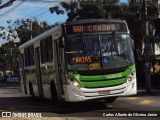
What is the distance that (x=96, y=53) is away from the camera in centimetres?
1608

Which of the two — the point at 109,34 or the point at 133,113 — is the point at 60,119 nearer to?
the point at 133,113

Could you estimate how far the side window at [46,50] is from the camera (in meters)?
18.2

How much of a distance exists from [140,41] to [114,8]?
4.73 meters

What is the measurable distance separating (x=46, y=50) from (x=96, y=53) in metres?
3.55

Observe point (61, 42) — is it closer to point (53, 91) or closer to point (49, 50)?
point (49, 50)

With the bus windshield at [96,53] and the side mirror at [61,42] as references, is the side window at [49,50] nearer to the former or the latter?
the side mirror at [61,42]

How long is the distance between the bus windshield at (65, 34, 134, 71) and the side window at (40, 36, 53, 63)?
2.07m

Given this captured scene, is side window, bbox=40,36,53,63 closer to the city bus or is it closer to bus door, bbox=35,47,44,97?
the city bus

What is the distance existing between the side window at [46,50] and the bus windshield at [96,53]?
2.07 meters

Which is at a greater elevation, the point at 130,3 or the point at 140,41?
the point at 130,3

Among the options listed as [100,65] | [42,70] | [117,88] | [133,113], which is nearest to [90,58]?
[100,65]

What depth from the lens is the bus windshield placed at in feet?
52.4

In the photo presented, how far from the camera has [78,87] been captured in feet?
51.7

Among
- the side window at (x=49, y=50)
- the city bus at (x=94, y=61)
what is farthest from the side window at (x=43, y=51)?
the city bus at (x=94, y=61)
